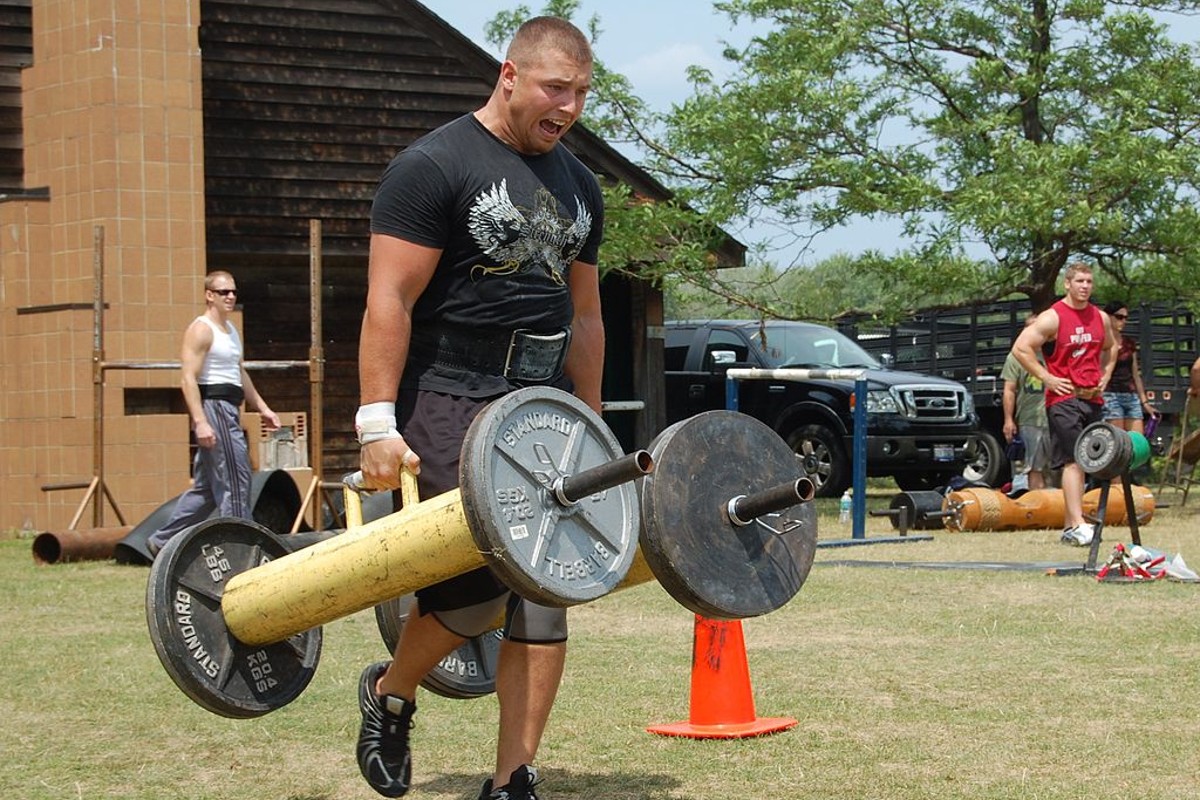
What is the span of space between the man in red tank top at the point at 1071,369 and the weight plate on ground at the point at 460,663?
24.6ft

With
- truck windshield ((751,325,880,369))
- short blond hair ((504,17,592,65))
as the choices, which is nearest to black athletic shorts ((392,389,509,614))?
short blond hair ((504,17,592,65))

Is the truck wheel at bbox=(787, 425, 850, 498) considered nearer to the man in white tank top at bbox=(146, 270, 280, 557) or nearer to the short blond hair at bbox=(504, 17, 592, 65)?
the man in white tank top at bbox=(146, 270, 280, 557)

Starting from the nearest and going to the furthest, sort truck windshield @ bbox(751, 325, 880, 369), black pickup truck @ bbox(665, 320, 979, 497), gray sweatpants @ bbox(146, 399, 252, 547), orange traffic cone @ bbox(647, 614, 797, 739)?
orange traffic cone @ bbox(647, 614, 797, 739), gray sweatpants @ bbox(146, 399, 252, 547), black pickup truck @ bbox(665, 320, 979, 497), truck windshield @ bbox(751, 325, 880, 369)

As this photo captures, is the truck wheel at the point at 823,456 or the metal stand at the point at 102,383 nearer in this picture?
the metal stand at the point at 102,383

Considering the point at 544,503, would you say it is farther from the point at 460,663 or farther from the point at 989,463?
the point at 989,463

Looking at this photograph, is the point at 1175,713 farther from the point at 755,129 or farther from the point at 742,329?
the point at 742,329

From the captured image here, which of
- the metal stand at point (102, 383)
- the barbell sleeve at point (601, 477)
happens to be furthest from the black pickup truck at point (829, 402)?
the barbell sleeve at point (601, 477)

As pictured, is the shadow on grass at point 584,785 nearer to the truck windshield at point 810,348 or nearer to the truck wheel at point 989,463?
the truck windshield at point 810,348

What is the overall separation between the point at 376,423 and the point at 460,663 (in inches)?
38.7

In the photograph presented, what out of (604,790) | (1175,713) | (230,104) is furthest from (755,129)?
(604,790)

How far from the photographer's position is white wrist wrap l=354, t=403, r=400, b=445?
4312 mm

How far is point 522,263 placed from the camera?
4469 mm

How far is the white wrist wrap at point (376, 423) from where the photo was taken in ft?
14.1

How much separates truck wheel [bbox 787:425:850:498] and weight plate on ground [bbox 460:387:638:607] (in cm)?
1348
